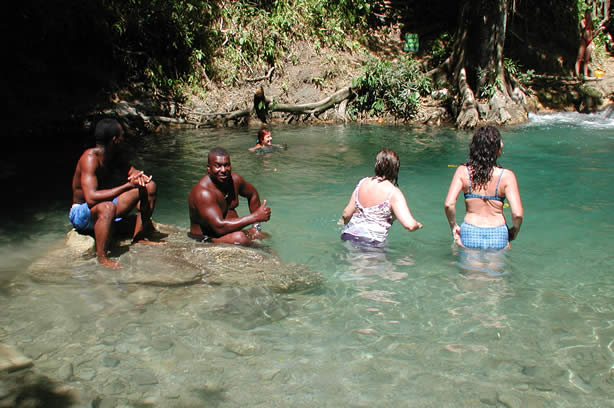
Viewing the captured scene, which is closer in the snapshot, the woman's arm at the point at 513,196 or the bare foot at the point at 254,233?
the woman's arm at the point at 513,196

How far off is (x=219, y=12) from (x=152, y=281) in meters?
15.1

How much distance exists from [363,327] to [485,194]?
6.21 ft

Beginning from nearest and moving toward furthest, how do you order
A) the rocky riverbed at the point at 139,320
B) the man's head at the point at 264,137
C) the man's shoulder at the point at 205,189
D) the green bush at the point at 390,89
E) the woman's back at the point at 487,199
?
the rocky riverbed at the point at 139,320 → the woman's back at the point at 487,199 → the man's shoulder at the point at 205,189 → the man's head at the point at 264,137 → the green bush at the point at 390,89

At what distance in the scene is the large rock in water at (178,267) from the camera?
5004mm

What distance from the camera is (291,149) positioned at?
488 inches

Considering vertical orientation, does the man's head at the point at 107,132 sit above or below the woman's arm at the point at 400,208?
above

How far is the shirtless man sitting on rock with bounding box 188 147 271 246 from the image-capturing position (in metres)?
5.46

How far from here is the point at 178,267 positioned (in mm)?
5184

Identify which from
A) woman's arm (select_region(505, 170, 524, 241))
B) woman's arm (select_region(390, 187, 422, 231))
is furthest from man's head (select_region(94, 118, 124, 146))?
woman's arm (select_region(505, 170, 524, 241))

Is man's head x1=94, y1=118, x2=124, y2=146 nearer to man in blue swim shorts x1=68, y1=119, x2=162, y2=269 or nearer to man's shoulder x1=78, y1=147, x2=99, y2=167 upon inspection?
man in blue swim shorts x1=68, y1=119, x2=162, y2=269

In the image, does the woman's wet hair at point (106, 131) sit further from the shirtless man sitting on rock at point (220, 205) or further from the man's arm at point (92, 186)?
the shirtless man sitting on rock at point (220, 205)

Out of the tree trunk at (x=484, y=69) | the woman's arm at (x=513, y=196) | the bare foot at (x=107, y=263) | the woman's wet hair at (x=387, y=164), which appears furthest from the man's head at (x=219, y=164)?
the tree trunk at (x=484, y=69)

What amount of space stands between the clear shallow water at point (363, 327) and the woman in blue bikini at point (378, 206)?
309mm

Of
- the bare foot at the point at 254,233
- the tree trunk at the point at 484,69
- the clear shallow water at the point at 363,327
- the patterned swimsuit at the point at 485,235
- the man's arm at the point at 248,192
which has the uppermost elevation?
the tree trunk at the point at 484,69
